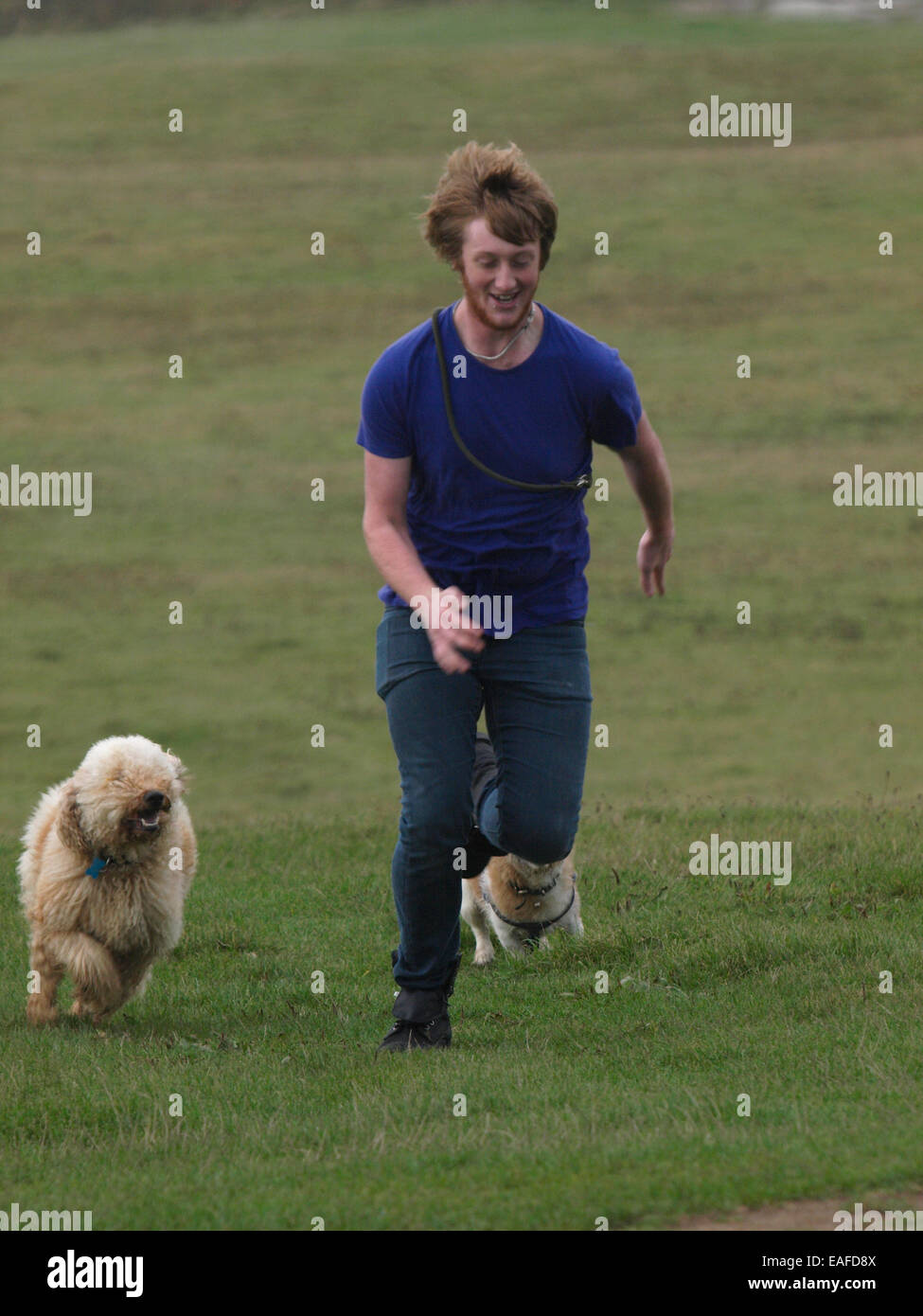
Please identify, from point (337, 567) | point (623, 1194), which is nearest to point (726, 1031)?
point (623, 1194)

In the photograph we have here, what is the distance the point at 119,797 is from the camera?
7.64 metres

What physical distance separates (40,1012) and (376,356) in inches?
1193

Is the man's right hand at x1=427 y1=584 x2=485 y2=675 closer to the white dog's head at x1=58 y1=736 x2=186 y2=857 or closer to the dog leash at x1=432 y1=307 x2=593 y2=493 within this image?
the dog leash at x1=432 y1=307 x2=593 y2=493

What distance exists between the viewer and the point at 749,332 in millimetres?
36750

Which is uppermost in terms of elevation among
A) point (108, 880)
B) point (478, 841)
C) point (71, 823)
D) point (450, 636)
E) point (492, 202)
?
point (492, 202)

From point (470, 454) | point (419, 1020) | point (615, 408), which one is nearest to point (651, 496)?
point (615, 408)

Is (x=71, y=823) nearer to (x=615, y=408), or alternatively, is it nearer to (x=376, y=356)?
(x=615, y=408)

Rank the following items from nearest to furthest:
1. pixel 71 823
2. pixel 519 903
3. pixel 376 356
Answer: pixel 71 823 < pixel 519 903 < pixel 376 356

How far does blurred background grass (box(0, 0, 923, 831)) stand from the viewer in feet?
72.0

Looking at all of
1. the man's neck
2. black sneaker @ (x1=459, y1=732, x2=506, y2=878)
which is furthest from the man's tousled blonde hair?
black sneaker @ (x1=459, y1=732, x2=506, y2=878)

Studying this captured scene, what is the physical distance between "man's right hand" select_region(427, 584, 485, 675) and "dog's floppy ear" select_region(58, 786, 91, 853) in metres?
2.45

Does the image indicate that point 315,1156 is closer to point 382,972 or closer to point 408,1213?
point 408,1213

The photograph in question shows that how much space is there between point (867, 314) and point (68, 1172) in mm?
34313

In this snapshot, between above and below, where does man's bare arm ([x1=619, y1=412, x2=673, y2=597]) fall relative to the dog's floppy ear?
above
